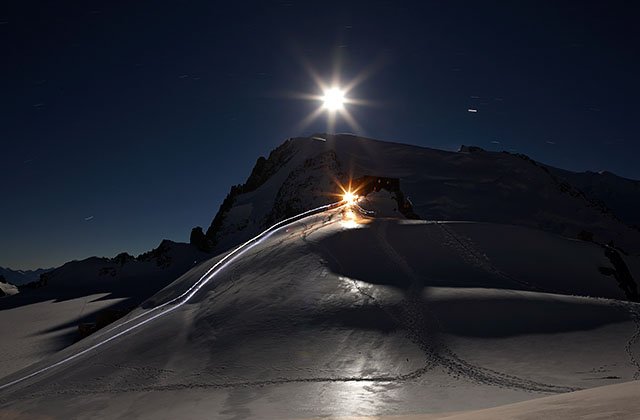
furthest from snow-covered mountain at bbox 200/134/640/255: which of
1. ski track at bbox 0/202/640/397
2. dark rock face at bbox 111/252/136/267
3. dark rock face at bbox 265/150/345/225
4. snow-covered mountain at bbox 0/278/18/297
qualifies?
ski track at bbox 0/202/640/397

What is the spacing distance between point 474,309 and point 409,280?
9.85ft

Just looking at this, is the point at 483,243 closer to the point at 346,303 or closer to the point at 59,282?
the point at 346,303

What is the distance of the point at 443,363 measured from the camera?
33.9 feet

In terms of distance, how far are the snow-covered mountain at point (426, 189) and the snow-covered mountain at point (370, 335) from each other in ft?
119

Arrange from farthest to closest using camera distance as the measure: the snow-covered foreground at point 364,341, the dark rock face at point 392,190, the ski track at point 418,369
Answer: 1. the dark rock face at point 392,190
2. the ski track at point 418,369
3. the snow-covered foreground at point 364,341

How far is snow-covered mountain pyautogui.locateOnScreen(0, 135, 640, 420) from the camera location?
8883mm

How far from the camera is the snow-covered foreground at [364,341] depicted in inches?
356

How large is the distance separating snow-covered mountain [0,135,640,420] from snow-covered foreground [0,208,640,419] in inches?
2.2

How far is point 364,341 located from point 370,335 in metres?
0.36

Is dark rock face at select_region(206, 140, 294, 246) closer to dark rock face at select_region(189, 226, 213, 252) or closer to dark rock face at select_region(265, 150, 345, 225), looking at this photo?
dark rock face at select_region(189, 226, 213, 252)

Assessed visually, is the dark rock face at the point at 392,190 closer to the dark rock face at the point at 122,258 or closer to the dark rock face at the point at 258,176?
the dark rock face at the point at 258,176

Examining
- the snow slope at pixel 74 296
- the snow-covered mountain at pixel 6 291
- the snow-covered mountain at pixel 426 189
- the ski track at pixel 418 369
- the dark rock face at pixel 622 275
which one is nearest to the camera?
the ski track at pixel 418 369

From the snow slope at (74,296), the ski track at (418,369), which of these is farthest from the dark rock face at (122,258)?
the ski track at (418,369)

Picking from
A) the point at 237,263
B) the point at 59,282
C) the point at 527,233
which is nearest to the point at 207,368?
the point at 237,263
